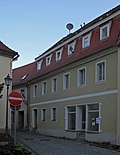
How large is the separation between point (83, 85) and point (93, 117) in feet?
9.18

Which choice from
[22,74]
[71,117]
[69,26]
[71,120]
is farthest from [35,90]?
[71,120]

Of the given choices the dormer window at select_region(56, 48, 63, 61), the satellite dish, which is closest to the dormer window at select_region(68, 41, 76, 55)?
the dormer window at select_region(56, 48, 63, 61)

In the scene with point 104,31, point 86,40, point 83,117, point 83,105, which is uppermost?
point 104,31

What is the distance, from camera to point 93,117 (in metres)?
24.2

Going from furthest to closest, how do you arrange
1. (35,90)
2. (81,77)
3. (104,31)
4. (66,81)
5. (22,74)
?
(22,74)
(35,90)
(66,81)
(81,77)
(104,31)

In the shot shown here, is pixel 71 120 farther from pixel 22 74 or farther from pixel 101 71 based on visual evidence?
pixel 22 74

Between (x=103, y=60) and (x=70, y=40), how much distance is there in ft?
25.2

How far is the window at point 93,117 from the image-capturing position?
922 inches

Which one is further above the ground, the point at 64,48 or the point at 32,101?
the point at 64,48

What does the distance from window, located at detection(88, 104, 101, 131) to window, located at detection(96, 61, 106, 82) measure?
1911 millimetres

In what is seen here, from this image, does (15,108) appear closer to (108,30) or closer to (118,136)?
(118,136)

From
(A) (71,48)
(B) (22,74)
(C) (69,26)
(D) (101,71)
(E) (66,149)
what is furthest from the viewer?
(B) (22,74)

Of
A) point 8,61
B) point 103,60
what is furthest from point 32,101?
point 103,60

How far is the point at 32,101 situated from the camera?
38.2 metres
